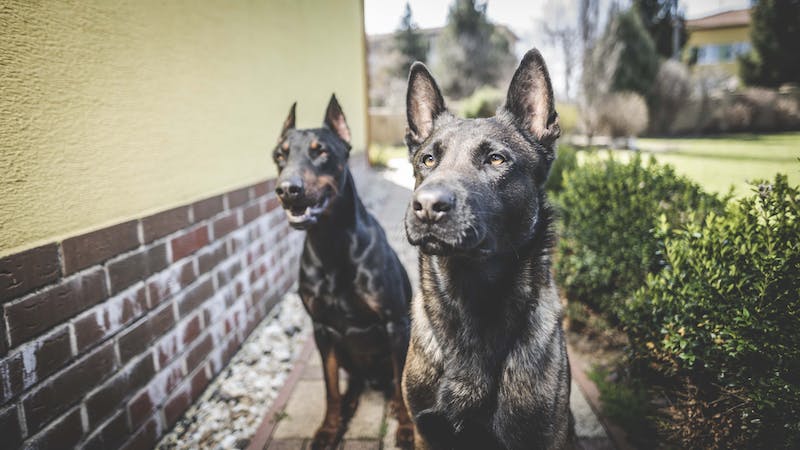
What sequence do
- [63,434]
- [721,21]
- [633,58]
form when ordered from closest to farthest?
[63,434]
[633,58]
[721,21]

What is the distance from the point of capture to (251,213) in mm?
3906

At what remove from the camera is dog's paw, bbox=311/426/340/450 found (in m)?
2.43

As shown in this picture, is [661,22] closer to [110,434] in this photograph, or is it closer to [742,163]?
[742,163]

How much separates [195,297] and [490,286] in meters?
2.21

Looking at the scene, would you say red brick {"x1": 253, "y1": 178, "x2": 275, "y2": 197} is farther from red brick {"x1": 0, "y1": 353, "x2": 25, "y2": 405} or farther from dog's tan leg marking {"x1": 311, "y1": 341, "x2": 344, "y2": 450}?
red brick {"x1": 0, "y1": 353, "x2": 25, "y2": 405}

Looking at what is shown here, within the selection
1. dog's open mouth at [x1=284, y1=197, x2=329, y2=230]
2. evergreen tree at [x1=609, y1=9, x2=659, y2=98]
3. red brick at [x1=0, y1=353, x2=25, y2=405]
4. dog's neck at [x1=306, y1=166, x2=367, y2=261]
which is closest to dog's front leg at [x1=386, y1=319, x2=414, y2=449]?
dog's neck at [x1=306, y1=166, x2=367, y2=261]

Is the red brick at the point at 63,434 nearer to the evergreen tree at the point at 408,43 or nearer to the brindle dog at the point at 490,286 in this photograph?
the brindle dog at the point at 490,286

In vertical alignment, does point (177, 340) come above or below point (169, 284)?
below

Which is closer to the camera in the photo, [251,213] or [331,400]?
[331,400]

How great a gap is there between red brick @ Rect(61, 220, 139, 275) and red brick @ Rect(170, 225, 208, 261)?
37 cm

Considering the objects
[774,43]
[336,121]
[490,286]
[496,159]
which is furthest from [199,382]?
[774,43]

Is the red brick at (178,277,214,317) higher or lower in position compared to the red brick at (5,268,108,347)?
lower

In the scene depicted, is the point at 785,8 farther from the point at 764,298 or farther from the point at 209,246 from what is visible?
the point at 209,246

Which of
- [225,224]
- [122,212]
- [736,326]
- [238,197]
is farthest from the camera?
[238,197]
